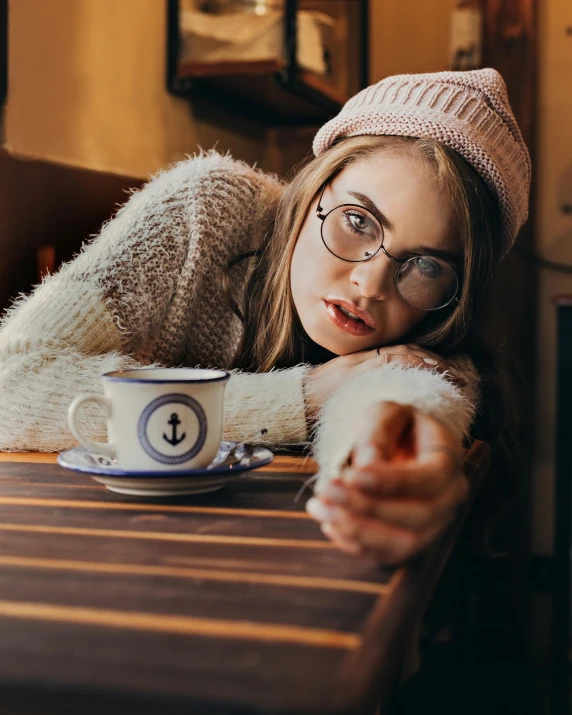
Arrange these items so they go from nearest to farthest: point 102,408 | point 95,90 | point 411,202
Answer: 1. point 102,408
2. point 411,202
3. point 95,90

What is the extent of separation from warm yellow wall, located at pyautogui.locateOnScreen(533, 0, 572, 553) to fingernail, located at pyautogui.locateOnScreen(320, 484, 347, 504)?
92.6 inches

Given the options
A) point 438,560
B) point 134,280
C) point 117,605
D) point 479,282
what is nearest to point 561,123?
point 479,282

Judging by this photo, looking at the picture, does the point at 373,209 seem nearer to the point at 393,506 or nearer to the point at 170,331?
the point at 170,331

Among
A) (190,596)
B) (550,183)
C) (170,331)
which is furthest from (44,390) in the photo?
(550,183)

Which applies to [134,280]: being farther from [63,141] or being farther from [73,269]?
[63,141]

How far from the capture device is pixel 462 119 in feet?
3.81

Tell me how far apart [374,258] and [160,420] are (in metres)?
0.53

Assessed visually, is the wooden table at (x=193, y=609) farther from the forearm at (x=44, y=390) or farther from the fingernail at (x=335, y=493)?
the forearm at (x=44, y=390)

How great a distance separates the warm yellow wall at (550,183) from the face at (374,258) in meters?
1.60

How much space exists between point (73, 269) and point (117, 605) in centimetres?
84

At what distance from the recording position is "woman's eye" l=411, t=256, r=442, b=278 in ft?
3.77

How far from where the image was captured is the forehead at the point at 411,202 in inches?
44.4

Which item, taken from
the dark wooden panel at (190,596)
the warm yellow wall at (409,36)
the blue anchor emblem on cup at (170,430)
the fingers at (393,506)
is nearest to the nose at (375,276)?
the blue anchor emblem on cup at (170,430)

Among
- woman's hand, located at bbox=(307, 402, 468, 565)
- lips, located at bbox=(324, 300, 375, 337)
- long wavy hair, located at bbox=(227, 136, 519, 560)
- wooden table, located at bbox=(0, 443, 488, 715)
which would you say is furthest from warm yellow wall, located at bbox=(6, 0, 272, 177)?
woman's hand, located at bbox=(307, 402, 468, 565)
